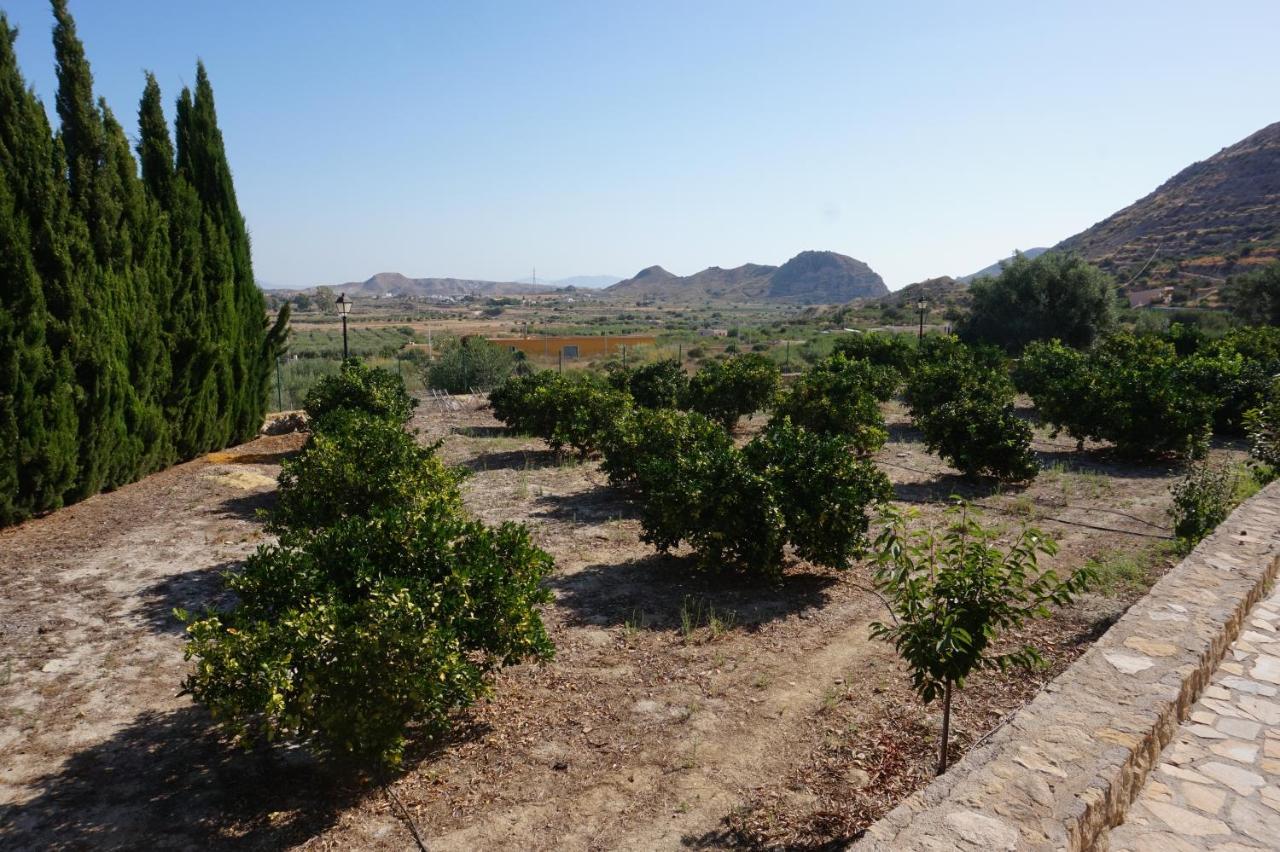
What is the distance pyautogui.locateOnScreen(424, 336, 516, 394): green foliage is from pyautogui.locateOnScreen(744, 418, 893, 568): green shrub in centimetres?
1477

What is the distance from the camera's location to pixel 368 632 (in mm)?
3445

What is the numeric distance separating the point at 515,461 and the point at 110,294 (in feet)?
18.3

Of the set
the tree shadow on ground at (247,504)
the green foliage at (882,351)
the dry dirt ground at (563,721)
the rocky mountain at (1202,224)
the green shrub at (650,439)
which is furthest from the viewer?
the rocky mountain at (1202,224)

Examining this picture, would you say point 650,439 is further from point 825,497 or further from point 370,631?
point 370,631

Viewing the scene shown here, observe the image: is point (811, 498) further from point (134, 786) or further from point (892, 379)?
point (892, 379)

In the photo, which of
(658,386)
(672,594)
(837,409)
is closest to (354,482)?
(672,594)

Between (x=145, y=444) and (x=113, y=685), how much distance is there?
255 inches

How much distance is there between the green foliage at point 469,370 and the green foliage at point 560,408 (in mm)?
7480

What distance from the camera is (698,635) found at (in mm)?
5578

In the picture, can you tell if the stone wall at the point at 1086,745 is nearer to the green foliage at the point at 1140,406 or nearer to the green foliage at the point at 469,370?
the green foliage at the point at 1140,406

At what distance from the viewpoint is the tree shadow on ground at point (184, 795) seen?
343cm

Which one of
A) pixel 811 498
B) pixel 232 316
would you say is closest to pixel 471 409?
pixel 232 316

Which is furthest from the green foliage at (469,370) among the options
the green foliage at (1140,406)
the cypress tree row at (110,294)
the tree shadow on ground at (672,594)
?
the tree shadow on ground at (672,594)

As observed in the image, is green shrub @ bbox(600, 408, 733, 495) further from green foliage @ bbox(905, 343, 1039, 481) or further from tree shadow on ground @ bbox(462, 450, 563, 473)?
green foliage @ bbox(905, 343, 1039, 481)
